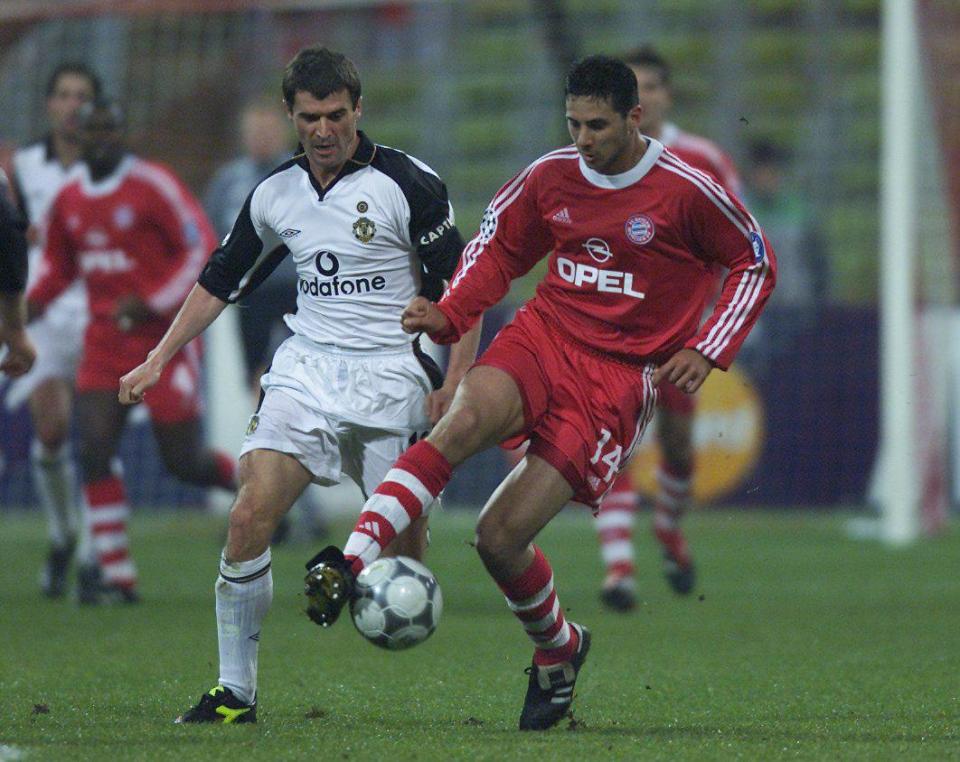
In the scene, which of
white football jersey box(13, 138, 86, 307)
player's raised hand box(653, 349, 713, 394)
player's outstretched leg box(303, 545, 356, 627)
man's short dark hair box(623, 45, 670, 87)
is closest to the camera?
player's outstretched leg box(303, 545, 356, 627)

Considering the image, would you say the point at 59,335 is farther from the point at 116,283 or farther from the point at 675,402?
the point at 675,402

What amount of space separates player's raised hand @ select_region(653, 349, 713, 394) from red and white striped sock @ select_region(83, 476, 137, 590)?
4115mm

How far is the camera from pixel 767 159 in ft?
43.5

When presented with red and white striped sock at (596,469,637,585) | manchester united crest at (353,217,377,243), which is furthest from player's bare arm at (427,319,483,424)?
red and white striped sock at (596,469,637,585)

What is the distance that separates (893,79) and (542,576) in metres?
6.81

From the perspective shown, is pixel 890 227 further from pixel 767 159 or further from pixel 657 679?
pixel 657 679

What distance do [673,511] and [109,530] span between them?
105 inches

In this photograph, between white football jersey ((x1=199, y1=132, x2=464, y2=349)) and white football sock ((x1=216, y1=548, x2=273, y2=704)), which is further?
white football jersey ((x1=199, y1=132, x2=464, y2=349))

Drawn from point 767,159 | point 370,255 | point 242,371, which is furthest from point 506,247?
point 767,159

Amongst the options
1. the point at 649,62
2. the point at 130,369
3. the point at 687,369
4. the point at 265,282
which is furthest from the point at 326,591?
the point at 265,282

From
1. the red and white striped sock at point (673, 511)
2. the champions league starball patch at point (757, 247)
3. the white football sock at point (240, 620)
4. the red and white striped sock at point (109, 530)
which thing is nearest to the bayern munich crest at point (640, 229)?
the champions league starball patch at point (757, 247)

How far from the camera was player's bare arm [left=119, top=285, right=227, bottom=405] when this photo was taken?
198 inches

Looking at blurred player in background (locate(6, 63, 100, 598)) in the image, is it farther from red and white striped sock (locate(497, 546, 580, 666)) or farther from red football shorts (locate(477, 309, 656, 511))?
red and white striped sock (locate(497, 546, 580, 666))

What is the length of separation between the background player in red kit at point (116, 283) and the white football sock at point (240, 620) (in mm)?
3464
